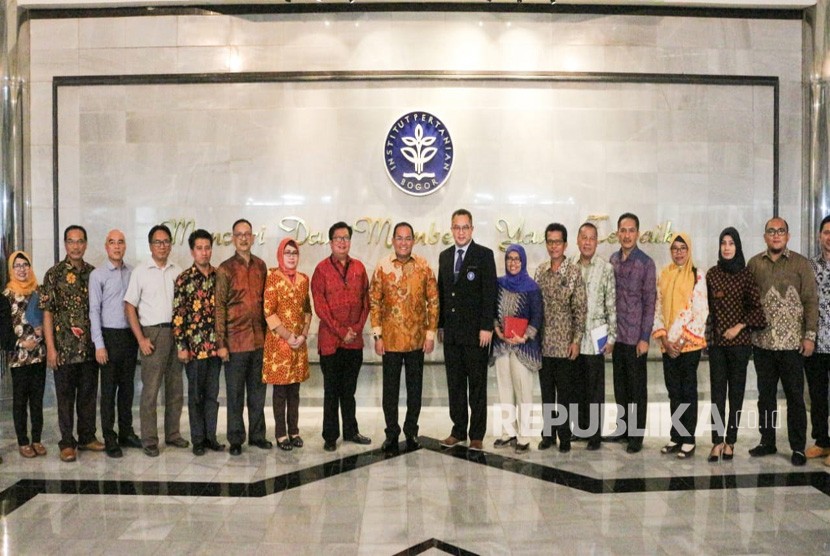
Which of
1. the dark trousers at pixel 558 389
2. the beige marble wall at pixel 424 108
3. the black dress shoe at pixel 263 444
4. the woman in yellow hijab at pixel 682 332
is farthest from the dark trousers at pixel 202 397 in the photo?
the woman in yellow hijab at pixel 682 332

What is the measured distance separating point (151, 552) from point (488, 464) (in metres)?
2.14

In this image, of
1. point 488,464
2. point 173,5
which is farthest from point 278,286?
point 173,5

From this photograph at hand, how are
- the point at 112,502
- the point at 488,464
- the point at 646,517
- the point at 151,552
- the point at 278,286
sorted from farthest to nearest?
the point at 278,286
the point at 488,464
the point at 112,502
the point at 646,517
the point at 151,552

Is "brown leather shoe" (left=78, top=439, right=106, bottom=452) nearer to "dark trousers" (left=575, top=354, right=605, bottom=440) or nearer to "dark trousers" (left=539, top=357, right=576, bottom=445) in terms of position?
"dark trousers" (left=539, top=357, right=576, bottom=445)

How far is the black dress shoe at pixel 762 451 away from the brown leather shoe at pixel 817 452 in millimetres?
207

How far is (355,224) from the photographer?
633cm

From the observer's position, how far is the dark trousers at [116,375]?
4.68 m

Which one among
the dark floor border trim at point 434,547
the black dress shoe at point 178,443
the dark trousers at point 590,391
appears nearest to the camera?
the dark floor border trim at point 434,547

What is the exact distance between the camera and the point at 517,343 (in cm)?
466

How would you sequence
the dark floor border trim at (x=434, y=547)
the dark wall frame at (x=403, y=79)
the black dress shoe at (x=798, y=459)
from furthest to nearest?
the dark wall frame at (x=403, y=79)
the black dress shoe at (x=798, y=459)
the dark floor border trim at (x=434, y=547)

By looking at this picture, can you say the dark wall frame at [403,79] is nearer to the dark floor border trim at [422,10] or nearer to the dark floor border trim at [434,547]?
the dark floor border trim at [422,10]

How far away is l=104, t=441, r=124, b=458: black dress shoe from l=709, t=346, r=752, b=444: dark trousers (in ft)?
13.3

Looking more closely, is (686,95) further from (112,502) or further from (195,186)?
(112,502)

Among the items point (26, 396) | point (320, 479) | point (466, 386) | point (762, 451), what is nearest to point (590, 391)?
point (466, 386)
